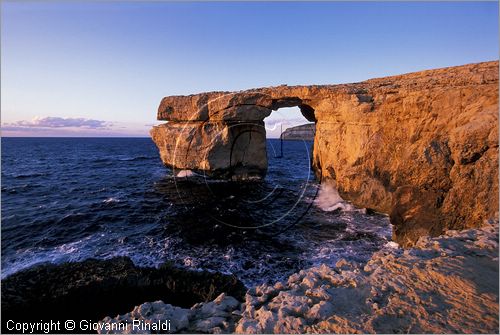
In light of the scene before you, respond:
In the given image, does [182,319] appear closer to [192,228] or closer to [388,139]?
[192,228]

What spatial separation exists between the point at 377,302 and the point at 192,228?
1187 cm

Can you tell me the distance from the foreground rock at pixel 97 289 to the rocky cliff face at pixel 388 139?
9682 millimetres

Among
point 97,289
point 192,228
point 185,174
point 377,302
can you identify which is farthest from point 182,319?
point 185,174

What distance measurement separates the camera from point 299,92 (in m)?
21.7

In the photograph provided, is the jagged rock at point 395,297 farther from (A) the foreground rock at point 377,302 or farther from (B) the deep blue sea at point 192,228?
(B) the deep blue sea at point 192,228

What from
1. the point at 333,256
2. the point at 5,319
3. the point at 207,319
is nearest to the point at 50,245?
the point at 5,319

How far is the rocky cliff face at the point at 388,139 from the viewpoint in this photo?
10.5 m

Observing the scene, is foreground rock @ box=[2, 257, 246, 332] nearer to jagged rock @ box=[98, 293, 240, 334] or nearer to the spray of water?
jagged rock @ box=[98, 293, 240, 334]

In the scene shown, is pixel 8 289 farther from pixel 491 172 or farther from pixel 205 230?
pixel 491 172

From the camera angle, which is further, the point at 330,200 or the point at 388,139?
the point at 330,200

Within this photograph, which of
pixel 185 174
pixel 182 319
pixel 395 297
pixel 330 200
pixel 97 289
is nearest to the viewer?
pixel 395 297

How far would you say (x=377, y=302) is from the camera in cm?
514

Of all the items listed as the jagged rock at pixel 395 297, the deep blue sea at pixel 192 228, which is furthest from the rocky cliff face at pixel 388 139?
the jagged rock at pixel 395 297

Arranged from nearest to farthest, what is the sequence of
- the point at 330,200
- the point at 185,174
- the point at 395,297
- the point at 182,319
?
the point at 395,297, the point at 182,319, the point at 330,200, the point at 185,174
